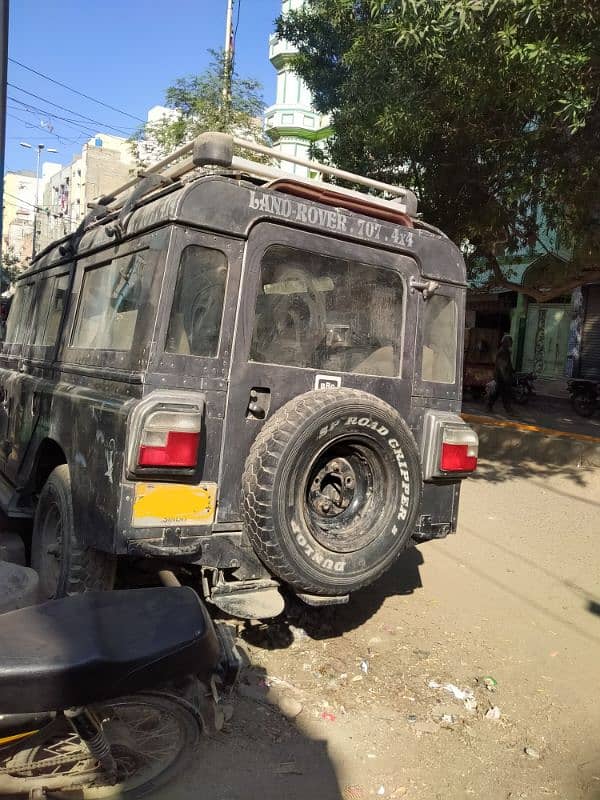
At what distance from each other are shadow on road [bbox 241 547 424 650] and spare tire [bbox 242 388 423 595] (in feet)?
2.51

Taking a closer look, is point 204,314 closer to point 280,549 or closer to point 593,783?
point 280,549

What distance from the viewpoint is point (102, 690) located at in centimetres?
195

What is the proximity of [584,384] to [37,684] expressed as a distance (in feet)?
48.8

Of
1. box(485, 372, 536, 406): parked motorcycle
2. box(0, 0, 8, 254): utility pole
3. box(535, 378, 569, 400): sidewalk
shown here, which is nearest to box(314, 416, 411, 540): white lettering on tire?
box(0, 0, 8, 254): utility pole

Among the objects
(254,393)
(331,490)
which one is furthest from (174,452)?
(331,490)

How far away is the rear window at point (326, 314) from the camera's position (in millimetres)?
3318

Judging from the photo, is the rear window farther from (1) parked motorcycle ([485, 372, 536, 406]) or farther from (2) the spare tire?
(1) parked motorcycle ([485, 372, 536, 406])

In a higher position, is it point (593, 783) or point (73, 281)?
point (73, 281)

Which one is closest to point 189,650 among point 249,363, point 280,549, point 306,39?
point 280,549

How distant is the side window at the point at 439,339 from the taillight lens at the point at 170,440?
156 cm

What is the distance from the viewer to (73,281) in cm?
439

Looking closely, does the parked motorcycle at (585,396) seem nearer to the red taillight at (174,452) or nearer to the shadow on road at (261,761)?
the shadow on road at (261,761)

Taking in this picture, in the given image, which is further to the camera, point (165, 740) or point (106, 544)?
point (106, 544)

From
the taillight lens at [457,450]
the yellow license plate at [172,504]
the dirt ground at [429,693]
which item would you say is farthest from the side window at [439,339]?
the dirt ground at [429,693]
